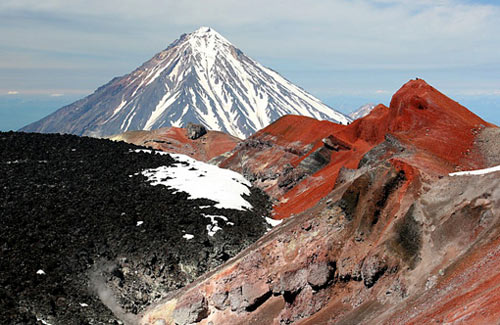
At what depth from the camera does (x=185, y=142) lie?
106 meters

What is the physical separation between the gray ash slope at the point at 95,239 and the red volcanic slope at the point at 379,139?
786cm

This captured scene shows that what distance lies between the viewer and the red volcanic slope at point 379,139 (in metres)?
27.5

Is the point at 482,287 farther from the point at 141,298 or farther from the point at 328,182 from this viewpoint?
the point at 328,182

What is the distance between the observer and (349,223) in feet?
74.1

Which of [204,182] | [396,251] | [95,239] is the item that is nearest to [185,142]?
[204,182]

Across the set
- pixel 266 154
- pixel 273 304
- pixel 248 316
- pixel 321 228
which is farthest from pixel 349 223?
pixel 266 154

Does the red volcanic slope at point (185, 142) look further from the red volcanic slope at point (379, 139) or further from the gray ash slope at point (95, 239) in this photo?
the gray ash slope at point (95, 239)

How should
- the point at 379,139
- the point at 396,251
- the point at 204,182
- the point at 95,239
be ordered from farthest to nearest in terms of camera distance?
the point at 379,139, the point at 204,182, the point at 95,239, the point at 396,251

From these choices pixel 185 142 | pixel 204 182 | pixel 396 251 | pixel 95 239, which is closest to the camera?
pixel 396 251

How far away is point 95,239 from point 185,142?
74097mm

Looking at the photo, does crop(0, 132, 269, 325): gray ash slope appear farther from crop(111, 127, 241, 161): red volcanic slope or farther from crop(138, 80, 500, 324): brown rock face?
crop(111, 127, 241, 161): red volcanic slope

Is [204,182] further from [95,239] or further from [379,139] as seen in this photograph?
[379,139]

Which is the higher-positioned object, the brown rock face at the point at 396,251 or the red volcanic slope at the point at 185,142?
the red volcanic slope at the point at 185,142

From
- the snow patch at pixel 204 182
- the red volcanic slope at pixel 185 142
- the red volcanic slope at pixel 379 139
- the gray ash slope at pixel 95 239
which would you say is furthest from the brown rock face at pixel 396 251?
the red volcanic slope at pixel 185 142
